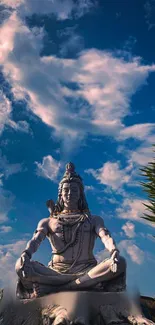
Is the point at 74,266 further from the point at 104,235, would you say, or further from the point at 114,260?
the point at 114,260

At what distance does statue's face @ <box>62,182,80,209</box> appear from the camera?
8969 millimetres

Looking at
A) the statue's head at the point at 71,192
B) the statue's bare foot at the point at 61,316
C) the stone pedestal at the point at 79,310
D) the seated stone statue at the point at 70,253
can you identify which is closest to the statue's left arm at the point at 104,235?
the seated stone statue at the point at 70,253

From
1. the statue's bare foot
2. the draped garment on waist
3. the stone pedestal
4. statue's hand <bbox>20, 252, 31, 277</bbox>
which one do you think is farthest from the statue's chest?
the statue's bare foot

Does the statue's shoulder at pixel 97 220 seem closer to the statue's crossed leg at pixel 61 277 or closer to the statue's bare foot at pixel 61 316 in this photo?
the statue's crossed leg at pixel 61 277

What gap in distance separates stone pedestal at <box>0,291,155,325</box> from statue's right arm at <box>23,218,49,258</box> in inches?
45.0

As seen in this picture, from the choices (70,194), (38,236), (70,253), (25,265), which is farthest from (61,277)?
(70,194)

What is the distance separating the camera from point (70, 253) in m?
8.27

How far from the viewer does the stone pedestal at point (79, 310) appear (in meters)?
6.53

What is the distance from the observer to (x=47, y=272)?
24.7ft

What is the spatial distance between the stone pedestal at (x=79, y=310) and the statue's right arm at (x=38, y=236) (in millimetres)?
1143

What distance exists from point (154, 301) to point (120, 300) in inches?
161

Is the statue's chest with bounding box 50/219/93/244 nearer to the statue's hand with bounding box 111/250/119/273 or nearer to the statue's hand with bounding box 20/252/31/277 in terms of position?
the statue's hand with bounding box 20/252/31/277

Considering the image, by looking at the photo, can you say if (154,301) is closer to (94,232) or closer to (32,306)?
(94,232)

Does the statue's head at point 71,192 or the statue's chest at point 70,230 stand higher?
the statue's head at point 71,192
